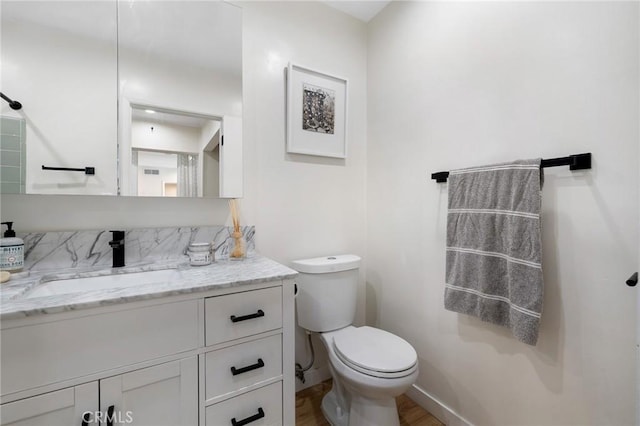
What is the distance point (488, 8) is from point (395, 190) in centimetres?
97

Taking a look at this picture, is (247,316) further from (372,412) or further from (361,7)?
(361,7)

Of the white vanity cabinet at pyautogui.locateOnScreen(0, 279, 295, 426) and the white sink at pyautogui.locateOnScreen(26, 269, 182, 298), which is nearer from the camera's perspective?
the white vanity cabinet at pyautogui.locateOnScreen(0, 279, 295, 426)

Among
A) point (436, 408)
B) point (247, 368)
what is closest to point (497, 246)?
point (436, 408)

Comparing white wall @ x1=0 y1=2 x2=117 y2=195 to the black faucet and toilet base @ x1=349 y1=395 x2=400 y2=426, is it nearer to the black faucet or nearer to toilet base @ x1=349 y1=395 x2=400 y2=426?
the black faucet

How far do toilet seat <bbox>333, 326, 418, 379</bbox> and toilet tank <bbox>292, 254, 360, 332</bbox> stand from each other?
0.09 m

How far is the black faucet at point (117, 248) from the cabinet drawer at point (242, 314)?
0.54 metres

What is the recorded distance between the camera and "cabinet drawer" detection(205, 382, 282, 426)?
0.97 metres

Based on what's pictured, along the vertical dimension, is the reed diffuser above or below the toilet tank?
above

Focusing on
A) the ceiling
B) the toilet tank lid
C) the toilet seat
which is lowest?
the toilet seat

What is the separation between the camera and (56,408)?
2.47 feet

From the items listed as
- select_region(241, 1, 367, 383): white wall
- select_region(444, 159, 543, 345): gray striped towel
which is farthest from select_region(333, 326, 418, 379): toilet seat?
select_region(241, 1, 367, 383): white wall

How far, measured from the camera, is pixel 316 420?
1.47m

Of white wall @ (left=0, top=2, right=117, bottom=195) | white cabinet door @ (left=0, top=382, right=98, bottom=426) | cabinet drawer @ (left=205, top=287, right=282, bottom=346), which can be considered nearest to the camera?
white cabinet door @ (left=0, top=382, right=98, bottom=426)

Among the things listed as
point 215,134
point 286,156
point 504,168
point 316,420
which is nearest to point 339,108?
point 286,156
